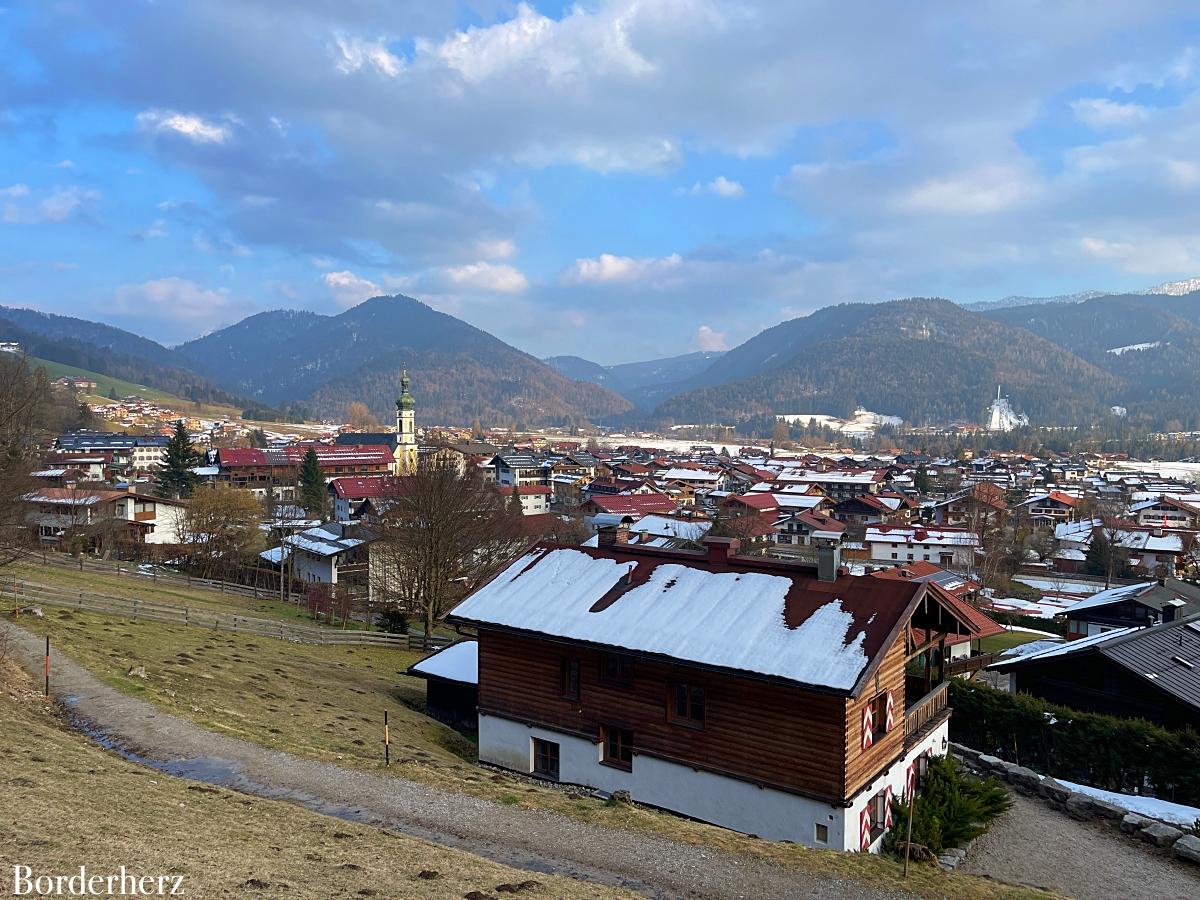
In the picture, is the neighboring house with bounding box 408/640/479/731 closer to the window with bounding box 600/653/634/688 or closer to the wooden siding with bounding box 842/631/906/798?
the window with bounding box 600/653/634/688

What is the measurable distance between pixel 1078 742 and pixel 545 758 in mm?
14964

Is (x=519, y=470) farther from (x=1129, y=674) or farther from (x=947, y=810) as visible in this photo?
(x=947, y=810)

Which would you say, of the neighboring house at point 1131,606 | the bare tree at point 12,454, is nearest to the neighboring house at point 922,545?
the neighboring house at point 1131,606

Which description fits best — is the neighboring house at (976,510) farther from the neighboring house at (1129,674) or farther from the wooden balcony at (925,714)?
the wooden balcony at (925,714)

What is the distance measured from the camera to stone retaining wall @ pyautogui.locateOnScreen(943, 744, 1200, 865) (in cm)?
1628

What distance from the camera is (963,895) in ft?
40.0

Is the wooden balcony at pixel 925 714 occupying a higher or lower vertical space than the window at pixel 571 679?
lower

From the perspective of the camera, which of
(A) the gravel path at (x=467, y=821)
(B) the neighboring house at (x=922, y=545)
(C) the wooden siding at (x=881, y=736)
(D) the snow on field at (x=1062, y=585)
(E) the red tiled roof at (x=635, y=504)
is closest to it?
(A) the gravel path at (x=467, y=821)

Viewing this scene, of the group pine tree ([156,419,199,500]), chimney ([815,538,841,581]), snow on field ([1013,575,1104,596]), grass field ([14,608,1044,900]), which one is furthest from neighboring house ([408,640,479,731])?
pine tree ([156,419,199,500])

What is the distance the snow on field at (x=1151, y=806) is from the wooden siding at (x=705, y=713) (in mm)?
6303

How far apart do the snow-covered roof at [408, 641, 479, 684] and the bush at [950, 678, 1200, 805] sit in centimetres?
1454

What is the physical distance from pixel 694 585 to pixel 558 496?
99079 millimetres

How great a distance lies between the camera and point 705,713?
16.2 metres

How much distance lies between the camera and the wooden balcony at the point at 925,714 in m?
17.9
